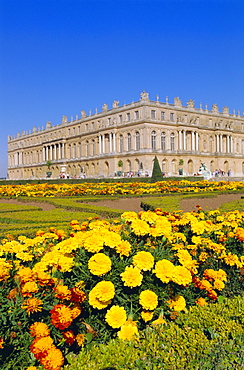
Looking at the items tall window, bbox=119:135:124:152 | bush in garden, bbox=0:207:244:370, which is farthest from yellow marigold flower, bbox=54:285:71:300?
tall window, bbox=119:135:124:152

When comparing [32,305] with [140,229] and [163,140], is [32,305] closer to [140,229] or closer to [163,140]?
[140,229]

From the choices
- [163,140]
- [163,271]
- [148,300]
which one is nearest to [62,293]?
[148,300]

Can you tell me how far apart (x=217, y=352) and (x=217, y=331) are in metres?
0.28

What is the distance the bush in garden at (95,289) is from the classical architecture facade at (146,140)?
39.2 m

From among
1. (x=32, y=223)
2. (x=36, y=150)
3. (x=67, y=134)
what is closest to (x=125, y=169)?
(x=67, y=134)

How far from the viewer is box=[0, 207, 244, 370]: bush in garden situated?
2646 mm

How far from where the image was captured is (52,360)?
98.1 inches

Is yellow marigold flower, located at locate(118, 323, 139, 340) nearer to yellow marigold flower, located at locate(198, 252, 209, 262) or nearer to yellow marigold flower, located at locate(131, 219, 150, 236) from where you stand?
yellow marigold flower, located at locate(131, 219, 150, 236)

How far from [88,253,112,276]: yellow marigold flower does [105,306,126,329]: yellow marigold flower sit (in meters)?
0.32

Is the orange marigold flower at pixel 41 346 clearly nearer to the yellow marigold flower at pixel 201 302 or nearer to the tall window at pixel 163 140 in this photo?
the yellow marigold flower at pixel 201 302

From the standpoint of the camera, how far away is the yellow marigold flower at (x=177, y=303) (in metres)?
3.17

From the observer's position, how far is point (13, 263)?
3395mm

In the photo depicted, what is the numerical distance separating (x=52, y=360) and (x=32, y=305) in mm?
425

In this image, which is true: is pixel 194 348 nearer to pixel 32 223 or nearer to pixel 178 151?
pixel 32 223
